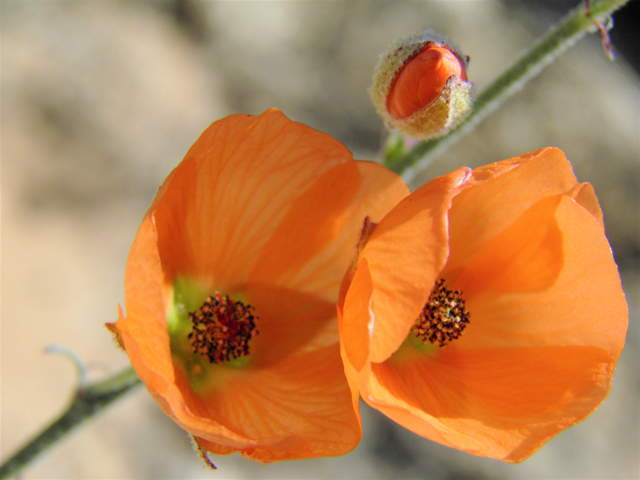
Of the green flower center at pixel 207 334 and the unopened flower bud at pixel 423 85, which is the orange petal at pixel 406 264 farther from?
the green flower center at pixel 207 334

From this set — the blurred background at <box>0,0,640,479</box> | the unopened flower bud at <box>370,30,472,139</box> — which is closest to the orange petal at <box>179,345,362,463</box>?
the unopened flower bud at <box>370,30,472,139</box>

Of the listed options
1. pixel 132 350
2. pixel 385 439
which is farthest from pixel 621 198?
pixel 132 350

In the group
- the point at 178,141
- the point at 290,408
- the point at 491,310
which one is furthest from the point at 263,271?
the point at 178,141

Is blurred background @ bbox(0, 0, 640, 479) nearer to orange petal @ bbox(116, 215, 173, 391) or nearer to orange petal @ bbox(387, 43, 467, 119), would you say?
orange petal @ bbox(387, 43, 467, 119)

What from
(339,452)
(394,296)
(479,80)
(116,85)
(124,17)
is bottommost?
(339,452)

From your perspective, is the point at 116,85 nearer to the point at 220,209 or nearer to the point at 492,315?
the point at 220,209

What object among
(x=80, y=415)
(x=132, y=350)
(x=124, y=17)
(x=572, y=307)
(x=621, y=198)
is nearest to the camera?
(x=132, y=350)

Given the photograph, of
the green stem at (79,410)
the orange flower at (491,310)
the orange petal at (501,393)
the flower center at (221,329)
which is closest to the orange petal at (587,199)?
the orange flower at (491,310)
